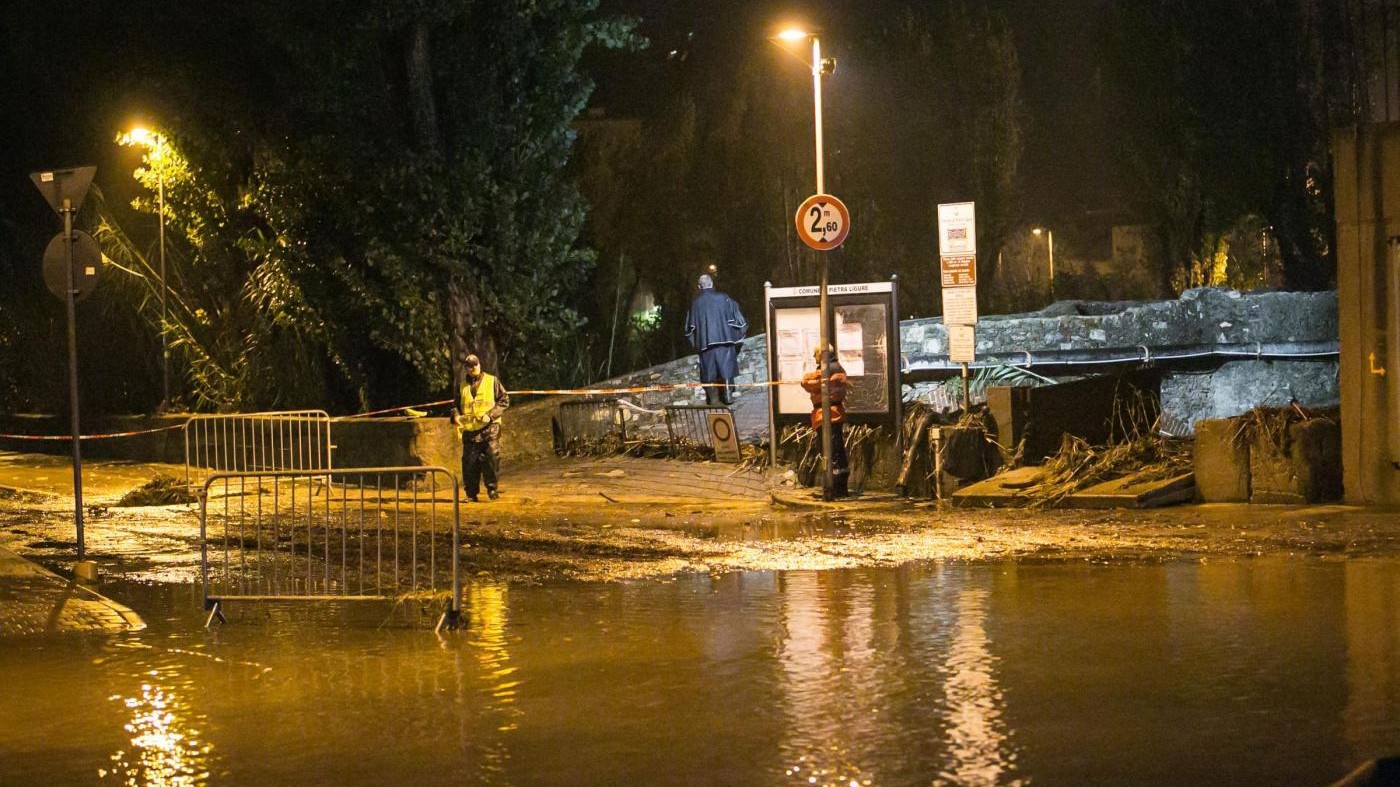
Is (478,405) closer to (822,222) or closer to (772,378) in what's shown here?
(772,378)

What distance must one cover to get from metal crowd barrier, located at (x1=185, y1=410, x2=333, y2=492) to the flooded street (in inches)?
310

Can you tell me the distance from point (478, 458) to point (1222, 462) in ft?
27.7

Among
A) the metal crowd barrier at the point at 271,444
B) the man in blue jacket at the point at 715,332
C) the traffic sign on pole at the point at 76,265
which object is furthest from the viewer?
the man in blue jacket at the point at 715,332

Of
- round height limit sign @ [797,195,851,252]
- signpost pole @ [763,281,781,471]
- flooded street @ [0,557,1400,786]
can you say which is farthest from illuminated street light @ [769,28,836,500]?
flooded street @ [0,557,1400,786]

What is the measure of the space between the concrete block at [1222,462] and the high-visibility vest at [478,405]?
8.00 m

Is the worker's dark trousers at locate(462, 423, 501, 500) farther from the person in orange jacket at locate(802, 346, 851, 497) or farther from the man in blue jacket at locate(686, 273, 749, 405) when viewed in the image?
the man in blue jacket at locate(686, 273, 749, 405)

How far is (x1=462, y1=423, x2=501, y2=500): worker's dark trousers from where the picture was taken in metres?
Answer: 18.7

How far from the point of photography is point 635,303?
3744 centimetres

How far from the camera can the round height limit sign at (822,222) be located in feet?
57.6

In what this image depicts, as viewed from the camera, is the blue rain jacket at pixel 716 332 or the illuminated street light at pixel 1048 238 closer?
the blue rain jacket at pixel 716 332

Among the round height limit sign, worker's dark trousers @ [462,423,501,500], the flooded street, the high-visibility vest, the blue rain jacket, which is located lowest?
the flooded street

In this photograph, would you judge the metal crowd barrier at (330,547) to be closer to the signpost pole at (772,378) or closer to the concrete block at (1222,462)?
the signpost pole at (772,378)

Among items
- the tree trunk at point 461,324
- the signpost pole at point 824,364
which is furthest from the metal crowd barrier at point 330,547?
the signpost pole at point 824,364

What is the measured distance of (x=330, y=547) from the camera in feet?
46.4
